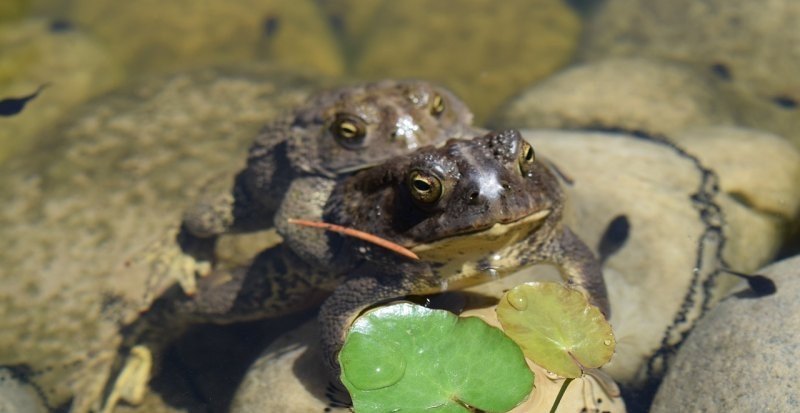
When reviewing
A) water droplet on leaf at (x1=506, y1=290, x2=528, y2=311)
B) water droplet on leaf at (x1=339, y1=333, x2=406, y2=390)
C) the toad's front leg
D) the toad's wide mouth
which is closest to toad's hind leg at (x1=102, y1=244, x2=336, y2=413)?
the toad's front leg

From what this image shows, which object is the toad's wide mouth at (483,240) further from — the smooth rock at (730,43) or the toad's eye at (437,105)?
the smooth rock at (730,43)

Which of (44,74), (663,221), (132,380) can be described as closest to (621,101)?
(663,221)

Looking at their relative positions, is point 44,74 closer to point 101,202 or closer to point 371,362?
point 101,202

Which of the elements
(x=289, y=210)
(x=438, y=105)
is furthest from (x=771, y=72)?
(x=289, y=210)

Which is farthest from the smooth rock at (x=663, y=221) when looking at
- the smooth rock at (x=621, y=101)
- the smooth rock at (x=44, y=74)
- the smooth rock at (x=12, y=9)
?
the smooth rock at (x=12, y=9)

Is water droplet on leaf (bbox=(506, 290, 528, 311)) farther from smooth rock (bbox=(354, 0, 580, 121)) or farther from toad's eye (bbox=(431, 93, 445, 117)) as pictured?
smooth rock (bbox=(354, 0, 580, 121))

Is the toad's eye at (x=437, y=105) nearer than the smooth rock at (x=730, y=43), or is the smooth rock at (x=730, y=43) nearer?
the toad's eye at (x=437, y=105)
